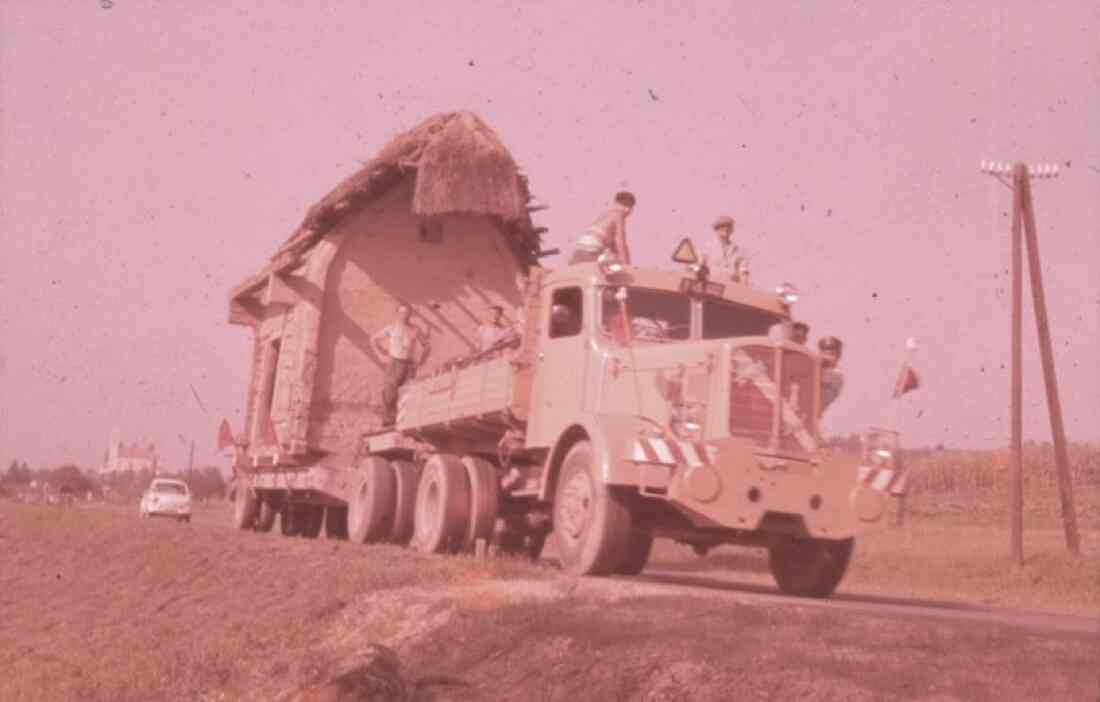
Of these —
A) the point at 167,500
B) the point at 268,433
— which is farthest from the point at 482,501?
the point at 167,500

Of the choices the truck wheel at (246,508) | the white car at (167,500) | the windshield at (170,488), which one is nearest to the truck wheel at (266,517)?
the truck wheel at (246,508)

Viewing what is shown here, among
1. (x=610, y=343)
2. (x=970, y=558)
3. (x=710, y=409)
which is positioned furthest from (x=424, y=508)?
(x=970, y=558)

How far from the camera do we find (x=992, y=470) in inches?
1543

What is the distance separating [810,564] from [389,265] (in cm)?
784

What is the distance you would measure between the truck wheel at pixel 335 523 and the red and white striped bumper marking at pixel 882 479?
31.9ft

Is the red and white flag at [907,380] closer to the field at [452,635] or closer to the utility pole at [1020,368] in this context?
the field at [452,635]

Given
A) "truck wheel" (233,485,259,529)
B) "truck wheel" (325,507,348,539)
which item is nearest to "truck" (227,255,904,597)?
"truck wheel" (325,507,348,539)

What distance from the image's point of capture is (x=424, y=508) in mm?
14234

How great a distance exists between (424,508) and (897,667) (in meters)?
8.62

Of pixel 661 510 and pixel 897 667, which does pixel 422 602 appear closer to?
pixel 661 510

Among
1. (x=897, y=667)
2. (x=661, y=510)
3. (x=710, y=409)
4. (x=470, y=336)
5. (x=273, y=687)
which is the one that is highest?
(x=470, y=336)

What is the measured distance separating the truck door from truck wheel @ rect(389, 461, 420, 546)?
2.85 m

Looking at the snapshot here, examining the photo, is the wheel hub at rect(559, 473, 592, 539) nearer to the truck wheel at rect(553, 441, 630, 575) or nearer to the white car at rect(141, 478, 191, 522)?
the truck wheel at rect(553, 441, 630, 575)

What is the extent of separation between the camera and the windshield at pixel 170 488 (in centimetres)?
4281
